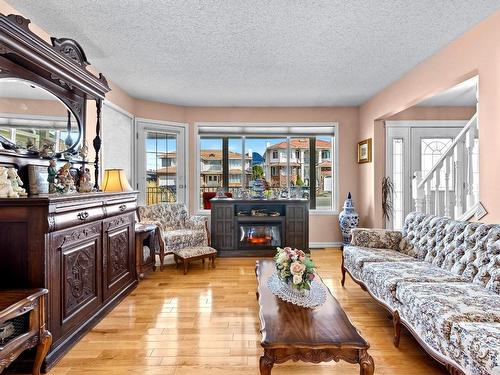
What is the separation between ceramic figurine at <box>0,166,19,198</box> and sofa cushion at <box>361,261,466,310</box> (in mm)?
2872

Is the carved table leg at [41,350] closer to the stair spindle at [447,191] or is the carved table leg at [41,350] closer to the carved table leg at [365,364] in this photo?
the carved table leg at [365,364]

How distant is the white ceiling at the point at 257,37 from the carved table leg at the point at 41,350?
8.08 feet

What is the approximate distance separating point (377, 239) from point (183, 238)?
2.62m

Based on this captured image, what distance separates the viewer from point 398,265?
281cm

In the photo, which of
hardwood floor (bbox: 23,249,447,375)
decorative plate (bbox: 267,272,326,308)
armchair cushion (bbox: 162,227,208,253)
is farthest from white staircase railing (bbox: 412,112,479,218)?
armchair cushion (bbox: 162,227,208,253)

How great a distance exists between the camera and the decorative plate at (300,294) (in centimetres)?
204

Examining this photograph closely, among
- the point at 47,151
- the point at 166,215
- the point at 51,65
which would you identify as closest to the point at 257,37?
the point at 51,65

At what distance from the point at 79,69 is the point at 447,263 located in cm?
376

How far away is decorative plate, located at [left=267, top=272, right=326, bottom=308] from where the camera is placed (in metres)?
2.04

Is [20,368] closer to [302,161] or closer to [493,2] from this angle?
[493,2]

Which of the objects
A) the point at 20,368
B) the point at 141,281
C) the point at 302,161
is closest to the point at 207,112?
the point at 302,161

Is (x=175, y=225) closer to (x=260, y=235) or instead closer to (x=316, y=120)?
(x=260, y=235)

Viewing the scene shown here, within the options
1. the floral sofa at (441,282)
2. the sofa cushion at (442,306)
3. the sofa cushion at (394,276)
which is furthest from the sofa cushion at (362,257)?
the sofa cushion at (442,306)

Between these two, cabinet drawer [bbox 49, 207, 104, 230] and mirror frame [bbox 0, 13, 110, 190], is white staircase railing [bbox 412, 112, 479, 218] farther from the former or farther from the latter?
mirror frame [bbox 0, 13, 110, 190]
